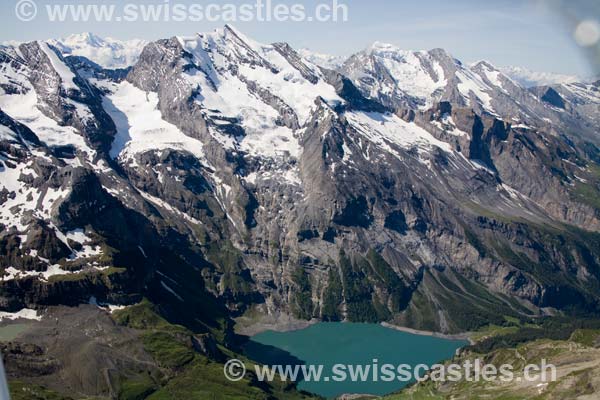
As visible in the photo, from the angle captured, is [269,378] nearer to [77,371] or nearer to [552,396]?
[77,371]

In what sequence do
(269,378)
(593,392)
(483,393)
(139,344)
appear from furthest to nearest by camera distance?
(269,378) → (139,344) → (483,393) → (593,392)

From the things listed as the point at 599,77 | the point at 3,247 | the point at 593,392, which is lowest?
the point at 593,392

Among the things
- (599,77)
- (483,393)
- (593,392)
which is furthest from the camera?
(483,393)

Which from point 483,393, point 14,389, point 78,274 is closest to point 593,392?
point 483,393

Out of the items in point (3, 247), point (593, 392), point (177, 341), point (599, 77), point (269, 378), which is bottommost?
point (269, 378)

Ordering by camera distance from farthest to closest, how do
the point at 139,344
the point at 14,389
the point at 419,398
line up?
the point at 139,344, the point at 419,398, the point at 14,389

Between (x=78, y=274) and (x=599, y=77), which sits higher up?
(x=599, y=77)

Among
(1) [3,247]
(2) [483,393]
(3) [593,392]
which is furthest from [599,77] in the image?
(1) [3,247]

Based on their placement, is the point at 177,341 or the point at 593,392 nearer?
the point at 593,392

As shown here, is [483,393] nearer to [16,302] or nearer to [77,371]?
[77,371]
